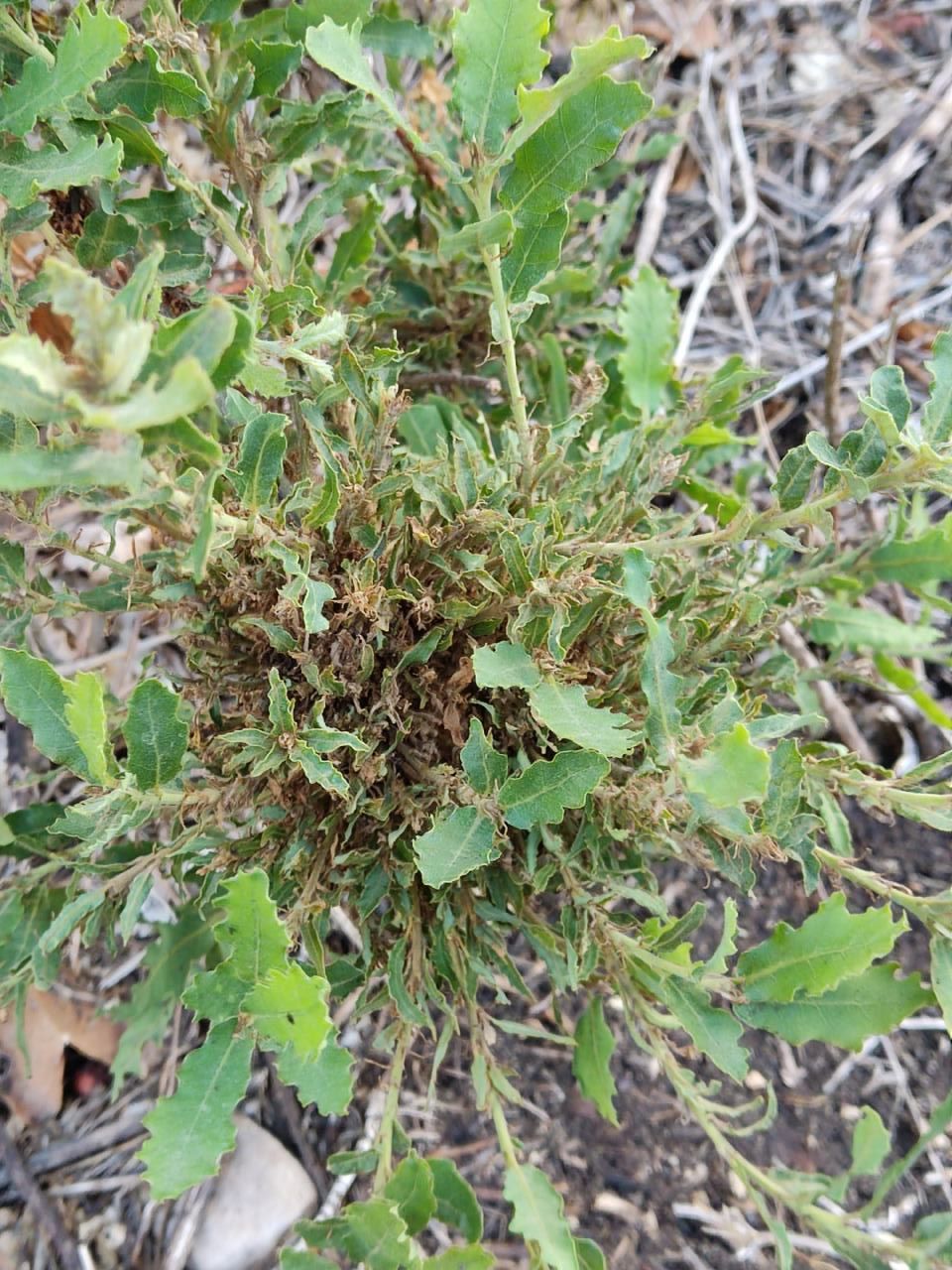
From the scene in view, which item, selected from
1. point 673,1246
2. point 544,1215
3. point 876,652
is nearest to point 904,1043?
point 673,1246

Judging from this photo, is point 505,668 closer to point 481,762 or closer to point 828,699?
point 481,762

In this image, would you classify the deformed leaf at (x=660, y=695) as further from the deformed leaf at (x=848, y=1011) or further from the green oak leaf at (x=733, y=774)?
the deformed leaf at (x=848, y=1011)

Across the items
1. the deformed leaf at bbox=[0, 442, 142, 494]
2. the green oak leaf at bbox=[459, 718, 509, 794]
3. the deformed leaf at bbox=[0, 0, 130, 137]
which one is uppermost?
the deformed leaf at bbox=[0, 0, 130, 137]

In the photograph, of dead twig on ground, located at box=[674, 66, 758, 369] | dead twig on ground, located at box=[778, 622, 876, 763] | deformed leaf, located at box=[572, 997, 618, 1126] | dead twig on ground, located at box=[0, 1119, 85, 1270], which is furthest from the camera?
dead twig on ground, located at box=[674, 66, 758, 369]

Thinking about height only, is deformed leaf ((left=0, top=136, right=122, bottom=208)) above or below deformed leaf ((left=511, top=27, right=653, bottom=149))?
above

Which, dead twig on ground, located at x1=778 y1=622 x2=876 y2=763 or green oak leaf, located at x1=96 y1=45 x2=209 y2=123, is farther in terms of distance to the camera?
dead twig on ground, located at x1=778 y1=622 x2=876 y2=763

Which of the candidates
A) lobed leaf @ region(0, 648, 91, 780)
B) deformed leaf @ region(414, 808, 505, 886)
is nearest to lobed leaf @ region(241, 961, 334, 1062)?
deformed leaf @ region(414, 808, 505, 886)

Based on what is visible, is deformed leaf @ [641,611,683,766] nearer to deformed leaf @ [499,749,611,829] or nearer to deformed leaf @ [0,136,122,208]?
deformed leaf @ [499,749,611,829]

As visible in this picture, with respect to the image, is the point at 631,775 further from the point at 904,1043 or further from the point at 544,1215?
the point at 904,1043
